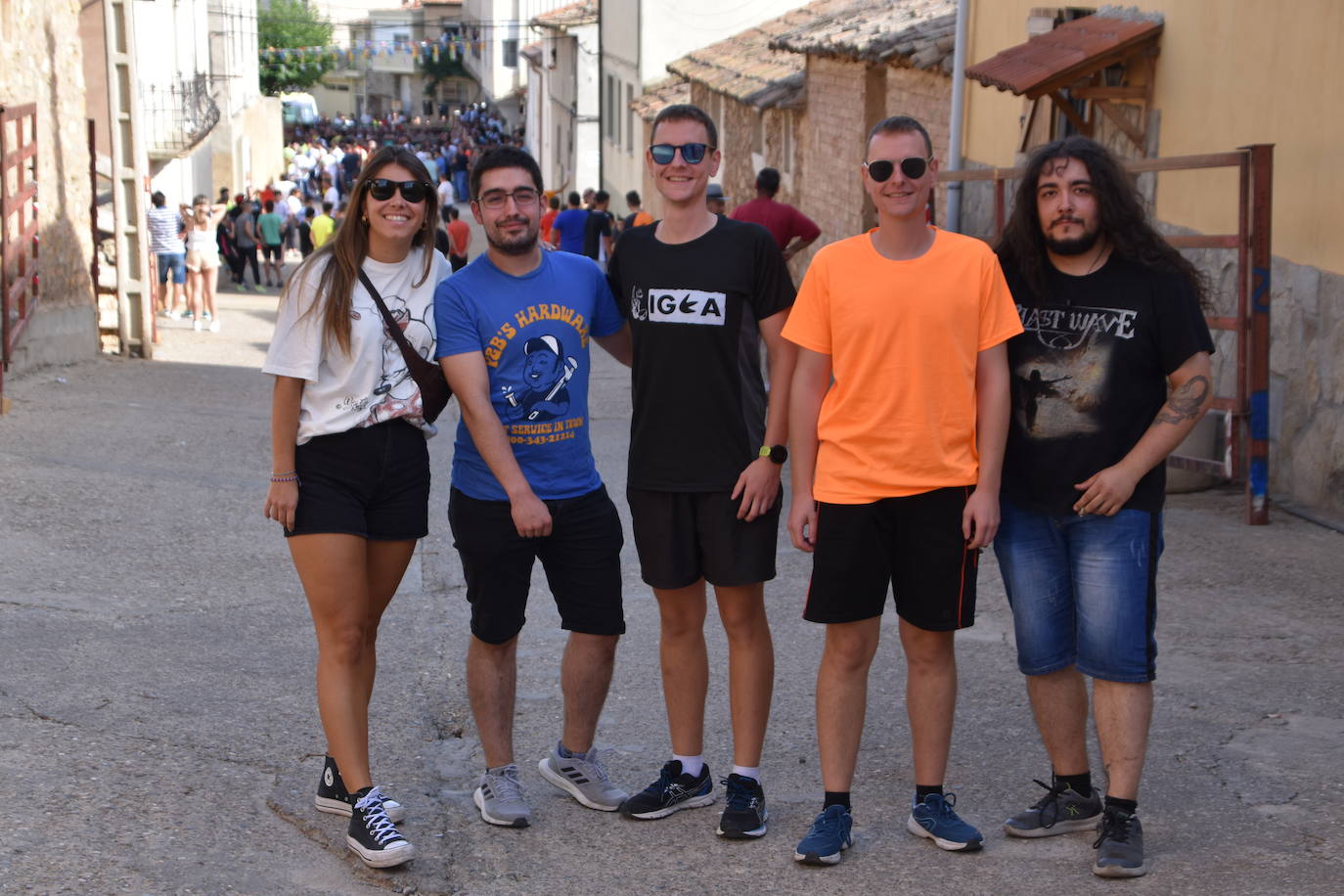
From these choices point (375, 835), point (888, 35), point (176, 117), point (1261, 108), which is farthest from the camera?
point (176, 117)

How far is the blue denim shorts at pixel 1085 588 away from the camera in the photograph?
360cm

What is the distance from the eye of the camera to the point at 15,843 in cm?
362

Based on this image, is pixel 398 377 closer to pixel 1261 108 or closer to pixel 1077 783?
pixel 1077 783

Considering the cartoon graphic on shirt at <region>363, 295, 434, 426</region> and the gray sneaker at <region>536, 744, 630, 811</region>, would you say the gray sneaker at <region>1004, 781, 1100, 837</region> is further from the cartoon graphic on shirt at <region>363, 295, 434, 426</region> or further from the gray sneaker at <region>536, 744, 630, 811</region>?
the cartoon graphic on shirt at <region>363, 295, 434, 426</region>

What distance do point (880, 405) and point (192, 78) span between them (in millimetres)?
27419

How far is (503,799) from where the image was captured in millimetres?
4004

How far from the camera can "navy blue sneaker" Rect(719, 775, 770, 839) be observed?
386cm

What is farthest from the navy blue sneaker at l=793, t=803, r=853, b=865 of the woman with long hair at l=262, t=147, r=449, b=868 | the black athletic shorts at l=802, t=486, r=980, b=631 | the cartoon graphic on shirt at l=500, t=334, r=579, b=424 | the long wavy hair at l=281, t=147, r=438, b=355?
the long wavy hair at l=281, t=147, r=438, b=355

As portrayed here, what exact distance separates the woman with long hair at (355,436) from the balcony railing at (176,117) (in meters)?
21.7

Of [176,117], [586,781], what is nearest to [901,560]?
[586,781]

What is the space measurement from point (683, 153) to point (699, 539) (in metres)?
1.00

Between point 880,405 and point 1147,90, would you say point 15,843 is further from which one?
point 1147,90

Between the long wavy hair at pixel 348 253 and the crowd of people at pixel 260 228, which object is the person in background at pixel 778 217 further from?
the long wavy hair at pixel 348 253

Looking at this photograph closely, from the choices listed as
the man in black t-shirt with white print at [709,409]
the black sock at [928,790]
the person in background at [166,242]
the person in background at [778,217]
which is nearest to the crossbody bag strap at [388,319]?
the man in black t-shirt with white print at [709,409]
